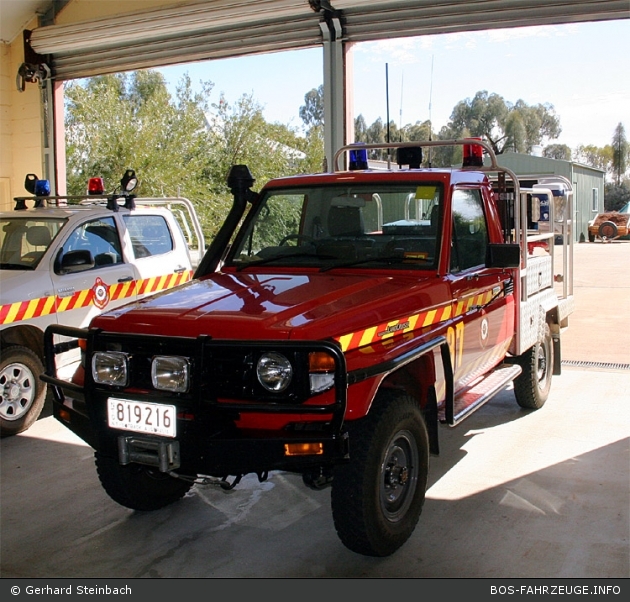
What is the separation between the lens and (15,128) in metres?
12.7

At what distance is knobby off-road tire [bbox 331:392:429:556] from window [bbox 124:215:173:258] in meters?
4.33

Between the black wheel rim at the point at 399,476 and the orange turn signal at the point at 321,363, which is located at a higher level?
the orange turn signal at the point at 321,363

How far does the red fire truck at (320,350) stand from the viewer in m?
3.43

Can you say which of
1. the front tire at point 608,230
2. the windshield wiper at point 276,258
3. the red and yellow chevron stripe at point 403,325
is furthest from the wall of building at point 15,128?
the front tire at point 608,230

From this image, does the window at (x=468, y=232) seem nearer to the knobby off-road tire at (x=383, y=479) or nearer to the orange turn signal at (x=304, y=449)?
the knobby off-road tire at (x=383, y=479)

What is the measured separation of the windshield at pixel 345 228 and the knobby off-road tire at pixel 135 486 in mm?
1477

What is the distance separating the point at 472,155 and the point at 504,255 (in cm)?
141

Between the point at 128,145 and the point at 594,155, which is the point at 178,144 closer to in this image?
the point at 128,145

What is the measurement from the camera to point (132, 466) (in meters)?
3.81

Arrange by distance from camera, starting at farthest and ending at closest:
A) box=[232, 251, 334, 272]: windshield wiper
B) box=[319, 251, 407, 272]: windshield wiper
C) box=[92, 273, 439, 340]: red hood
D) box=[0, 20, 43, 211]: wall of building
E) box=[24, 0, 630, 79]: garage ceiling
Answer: box=[0, 20, 43, 211]: wall of building
box=[24, 0, 630, 79]: garage ceiling
box=[232, 251, 334, 272]: windshield wiper
box=[319, 251, 407, 272]: windshield wiper
box=[92, 273, 439, 340]: red hood

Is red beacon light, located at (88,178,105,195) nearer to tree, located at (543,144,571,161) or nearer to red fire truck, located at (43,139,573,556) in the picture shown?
red fire truck, located at (43,139,573,556)

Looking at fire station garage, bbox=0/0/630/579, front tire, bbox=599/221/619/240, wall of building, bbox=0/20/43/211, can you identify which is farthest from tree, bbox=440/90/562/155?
fire station garage, bbox=0/0/630/579

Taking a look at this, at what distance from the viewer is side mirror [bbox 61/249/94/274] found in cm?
634

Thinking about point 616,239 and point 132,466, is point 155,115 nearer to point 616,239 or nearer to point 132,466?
point 132,466
